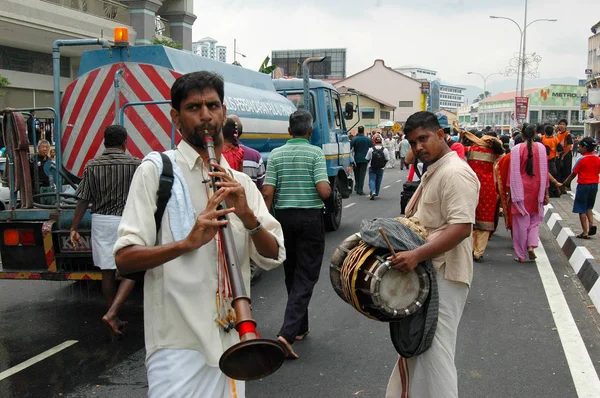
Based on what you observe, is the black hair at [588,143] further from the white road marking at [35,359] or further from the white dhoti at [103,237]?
the white road marking at [35,359]

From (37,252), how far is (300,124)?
2697mm

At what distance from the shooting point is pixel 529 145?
851 centimetres

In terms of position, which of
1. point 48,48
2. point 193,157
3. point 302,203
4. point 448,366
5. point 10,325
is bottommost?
point 10,325

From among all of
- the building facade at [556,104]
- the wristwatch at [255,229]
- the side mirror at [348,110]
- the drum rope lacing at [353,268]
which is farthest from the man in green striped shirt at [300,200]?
the building facade at [556,104]

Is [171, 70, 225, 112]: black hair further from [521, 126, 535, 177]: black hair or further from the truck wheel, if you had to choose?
the truck wheel

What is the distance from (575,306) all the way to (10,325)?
5.65 meters

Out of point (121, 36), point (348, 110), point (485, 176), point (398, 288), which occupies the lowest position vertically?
point (398, 288)

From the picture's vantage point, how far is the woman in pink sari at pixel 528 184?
27.8ft

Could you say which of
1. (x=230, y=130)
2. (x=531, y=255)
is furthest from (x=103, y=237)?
(x=531, y=255)

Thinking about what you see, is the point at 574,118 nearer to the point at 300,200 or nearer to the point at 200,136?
the point at 300,200

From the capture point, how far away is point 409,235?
3234 mm

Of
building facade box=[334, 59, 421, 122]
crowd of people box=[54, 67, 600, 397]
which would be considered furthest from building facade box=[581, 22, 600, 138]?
crowd of people box=[54, 67, 600, 397]

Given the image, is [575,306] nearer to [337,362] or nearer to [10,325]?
[337,362]

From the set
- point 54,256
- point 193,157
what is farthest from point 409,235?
Answer: point 54,256
